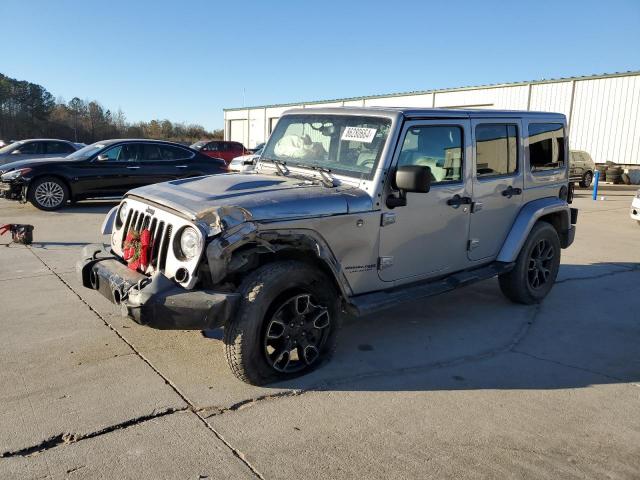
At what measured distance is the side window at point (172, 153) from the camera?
12594 millimetres

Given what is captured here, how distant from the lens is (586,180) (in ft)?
76.0

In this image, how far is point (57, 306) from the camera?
5.28 meters

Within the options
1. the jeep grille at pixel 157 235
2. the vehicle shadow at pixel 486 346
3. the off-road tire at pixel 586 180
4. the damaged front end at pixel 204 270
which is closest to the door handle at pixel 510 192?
the vehicle shadow at pixel 486 346

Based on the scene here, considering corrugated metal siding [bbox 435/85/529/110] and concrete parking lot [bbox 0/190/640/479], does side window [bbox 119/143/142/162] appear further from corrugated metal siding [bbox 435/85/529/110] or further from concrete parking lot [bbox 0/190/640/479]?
corrugated metal siding [bbox 435/85/529/110]

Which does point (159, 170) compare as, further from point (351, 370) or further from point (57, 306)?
Answer: point (351, 370)

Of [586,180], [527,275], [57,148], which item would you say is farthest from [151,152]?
[586,180]

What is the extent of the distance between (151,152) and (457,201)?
365 inches

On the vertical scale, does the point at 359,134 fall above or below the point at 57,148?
above

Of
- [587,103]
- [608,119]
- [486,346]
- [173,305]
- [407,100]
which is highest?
[407,100]

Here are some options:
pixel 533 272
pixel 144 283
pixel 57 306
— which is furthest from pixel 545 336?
pixel 57 306

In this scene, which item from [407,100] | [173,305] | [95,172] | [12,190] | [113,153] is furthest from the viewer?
[407,100]

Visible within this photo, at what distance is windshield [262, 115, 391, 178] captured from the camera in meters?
4.31

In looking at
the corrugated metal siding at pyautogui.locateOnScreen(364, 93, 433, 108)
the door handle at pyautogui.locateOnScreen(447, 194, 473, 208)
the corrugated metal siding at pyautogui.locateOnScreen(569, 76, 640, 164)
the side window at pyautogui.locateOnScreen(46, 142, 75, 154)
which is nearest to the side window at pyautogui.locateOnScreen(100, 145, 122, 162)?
the side window at pyautogui.locateOnScreen(46, 142, 75, 154)

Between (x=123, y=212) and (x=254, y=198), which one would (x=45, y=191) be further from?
(x=254, y=198)
